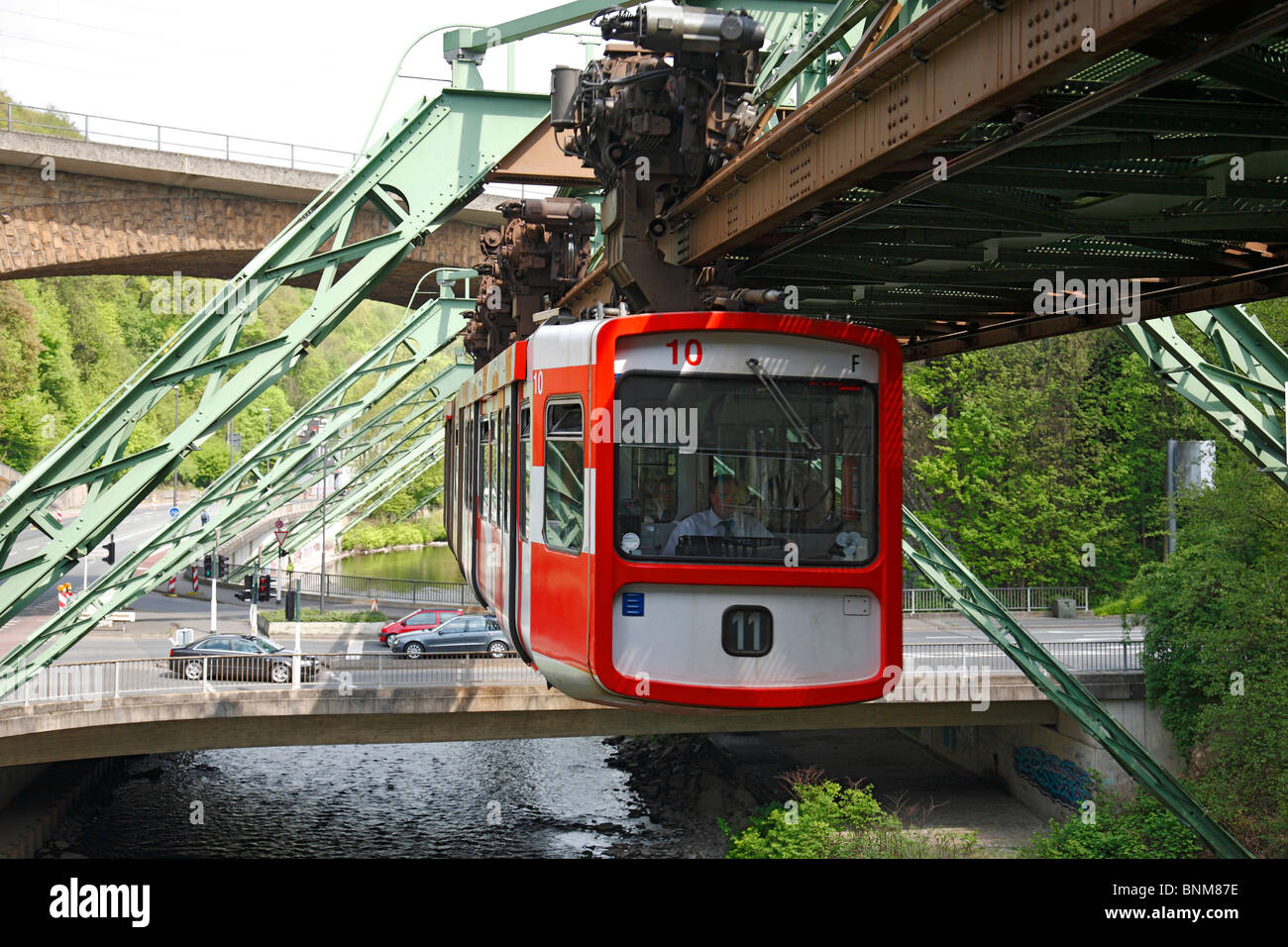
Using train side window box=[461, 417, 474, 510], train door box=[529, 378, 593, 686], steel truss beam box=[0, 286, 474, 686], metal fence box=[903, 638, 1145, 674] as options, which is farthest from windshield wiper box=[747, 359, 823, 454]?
metal fence box=[903, 638, 1145, 674]

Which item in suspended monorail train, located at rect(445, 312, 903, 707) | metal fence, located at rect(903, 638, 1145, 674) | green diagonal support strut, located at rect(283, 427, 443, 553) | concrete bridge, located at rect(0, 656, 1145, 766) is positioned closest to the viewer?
suspended monorail train, located at rect(445, 312, 903, 707)

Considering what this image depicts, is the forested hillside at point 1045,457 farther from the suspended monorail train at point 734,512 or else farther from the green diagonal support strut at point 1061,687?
the suspended monorail train at point 734,512

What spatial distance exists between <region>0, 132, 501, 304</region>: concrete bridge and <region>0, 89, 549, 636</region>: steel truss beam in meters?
14.0

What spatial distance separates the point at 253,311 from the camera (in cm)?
1145

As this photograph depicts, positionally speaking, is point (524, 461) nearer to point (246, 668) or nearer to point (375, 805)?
point (246, 668)

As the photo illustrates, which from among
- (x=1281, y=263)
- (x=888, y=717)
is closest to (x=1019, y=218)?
(x=1281, y=263)

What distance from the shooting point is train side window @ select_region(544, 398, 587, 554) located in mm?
7742

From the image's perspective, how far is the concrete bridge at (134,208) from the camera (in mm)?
23969

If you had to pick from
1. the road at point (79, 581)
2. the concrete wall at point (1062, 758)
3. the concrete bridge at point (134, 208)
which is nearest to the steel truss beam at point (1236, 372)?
the concrete wall at point (1062, 758)

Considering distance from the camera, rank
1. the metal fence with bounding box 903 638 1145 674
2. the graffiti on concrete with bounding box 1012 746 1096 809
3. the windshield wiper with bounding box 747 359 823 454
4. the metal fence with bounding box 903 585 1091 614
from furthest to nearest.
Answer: the metal fence with bounding box 903 585 1091 614, the metal fence with bounding box 903 638 1145 674, the graffiti on concrete with bounding box 1012 746 1096 809, the windshield wiper with bounding box 747 359 823 454

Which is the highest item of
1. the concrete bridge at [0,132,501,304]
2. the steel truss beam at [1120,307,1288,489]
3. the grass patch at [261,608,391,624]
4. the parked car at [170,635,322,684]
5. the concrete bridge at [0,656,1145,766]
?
the concrete bridge at [0,132,501,304]

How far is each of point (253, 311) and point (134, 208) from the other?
1616 cm

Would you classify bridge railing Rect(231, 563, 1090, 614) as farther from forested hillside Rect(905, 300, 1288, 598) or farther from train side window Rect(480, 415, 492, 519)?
train side window Rect(480, 415, 492, 519)

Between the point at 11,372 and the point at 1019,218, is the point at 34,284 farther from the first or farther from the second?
the point at 1019,218
